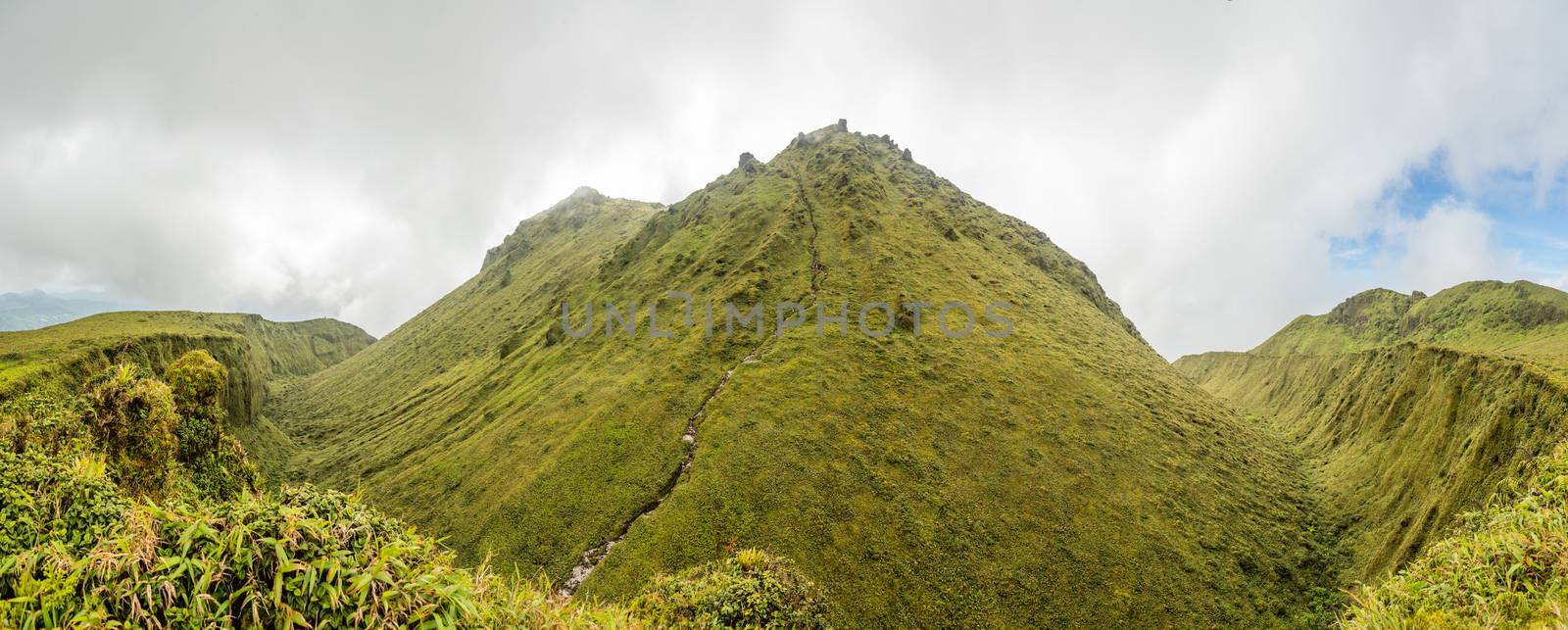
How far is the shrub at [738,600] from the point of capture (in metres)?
21.2

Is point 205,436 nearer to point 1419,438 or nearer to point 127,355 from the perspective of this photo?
point 127,355

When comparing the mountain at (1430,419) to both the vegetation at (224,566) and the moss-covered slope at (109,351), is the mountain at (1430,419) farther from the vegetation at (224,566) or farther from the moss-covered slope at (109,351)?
the moss-covered slope at (109,351)

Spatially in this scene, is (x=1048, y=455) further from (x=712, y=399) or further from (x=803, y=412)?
(x=712, y=399)

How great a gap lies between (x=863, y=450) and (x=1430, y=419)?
5347cm

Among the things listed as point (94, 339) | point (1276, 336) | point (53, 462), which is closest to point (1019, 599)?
point (53, 462)

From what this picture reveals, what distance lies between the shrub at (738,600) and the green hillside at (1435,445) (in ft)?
63.0

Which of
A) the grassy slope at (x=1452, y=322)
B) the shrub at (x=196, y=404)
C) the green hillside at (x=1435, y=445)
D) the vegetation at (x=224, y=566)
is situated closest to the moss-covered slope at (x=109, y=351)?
the shrub at (x=196, y=404)

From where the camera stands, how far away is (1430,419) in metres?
46.2

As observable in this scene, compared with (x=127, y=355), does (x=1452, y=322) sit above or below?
above

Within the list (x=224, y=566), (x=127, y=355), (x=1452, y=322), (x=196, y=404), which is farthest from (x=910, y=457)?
(x=1452, y=322)

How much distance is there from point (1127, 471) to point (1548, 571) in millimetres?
45723

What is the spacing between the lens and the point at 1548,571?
11523mm

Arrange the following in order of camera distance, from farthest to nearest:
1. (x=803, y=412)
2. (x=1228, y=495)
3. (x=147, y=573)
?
(x=803, y=412) < (x=1228, y=495) < (x=147, y=573)

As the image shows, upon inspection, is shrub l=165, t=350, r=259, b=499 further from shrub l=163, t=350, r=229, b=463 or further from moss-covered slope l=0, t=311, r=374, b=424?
moss-covered slope l=0, t=311, r=374, b=424
